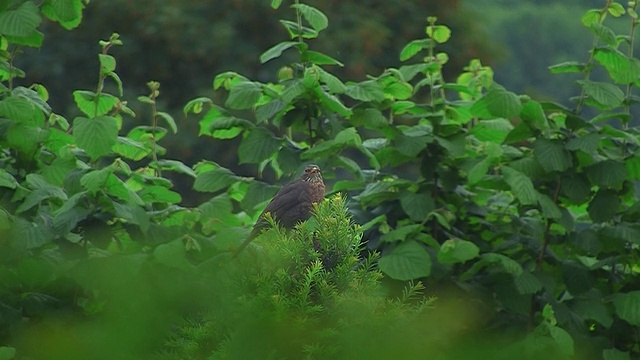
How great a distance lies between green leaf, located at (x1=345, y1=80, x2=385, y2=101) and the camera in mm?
6319

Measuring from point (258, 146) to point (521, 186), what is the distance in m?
1.45

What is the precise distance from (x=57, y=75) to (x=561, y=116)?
39.4ft

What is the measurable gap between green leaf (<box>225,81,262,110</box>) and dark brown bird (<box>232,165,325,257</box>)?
140 cm

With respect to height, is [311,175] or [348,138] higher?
[311,175]

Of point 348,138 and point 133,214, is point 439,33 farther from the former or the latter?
point 133,214

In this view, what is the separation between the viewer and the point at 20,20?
5602 millimetres

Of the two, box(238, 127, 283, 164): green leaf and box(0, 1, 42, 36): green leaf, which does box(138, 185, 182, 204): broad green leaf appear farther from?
box(0, 1, 42, 36): green leaf

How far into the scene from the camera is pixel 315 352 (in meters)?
3.46

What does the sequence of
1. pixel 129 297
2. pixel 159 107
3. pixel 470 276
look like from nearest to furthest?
1. pixel 129 297
2. pixel 470 276
3. pixel 159 107

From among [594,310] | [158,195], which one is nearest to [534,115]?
[594,310]

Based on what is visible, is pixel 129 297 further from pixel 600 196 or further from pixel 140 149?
pixel 600 196

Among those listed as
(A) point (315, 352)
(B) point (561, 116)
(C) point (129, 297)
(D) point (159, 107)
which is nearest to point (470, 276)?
(B) point (561, 116)

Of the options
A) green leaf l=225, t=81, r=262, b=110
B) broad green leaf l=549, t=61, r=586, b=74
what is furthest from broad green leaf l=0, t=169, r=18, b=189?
broad green leaf l=549, t=61, r=586, b=74

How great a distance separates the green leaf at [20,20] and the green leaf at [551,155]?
275 centimetres
